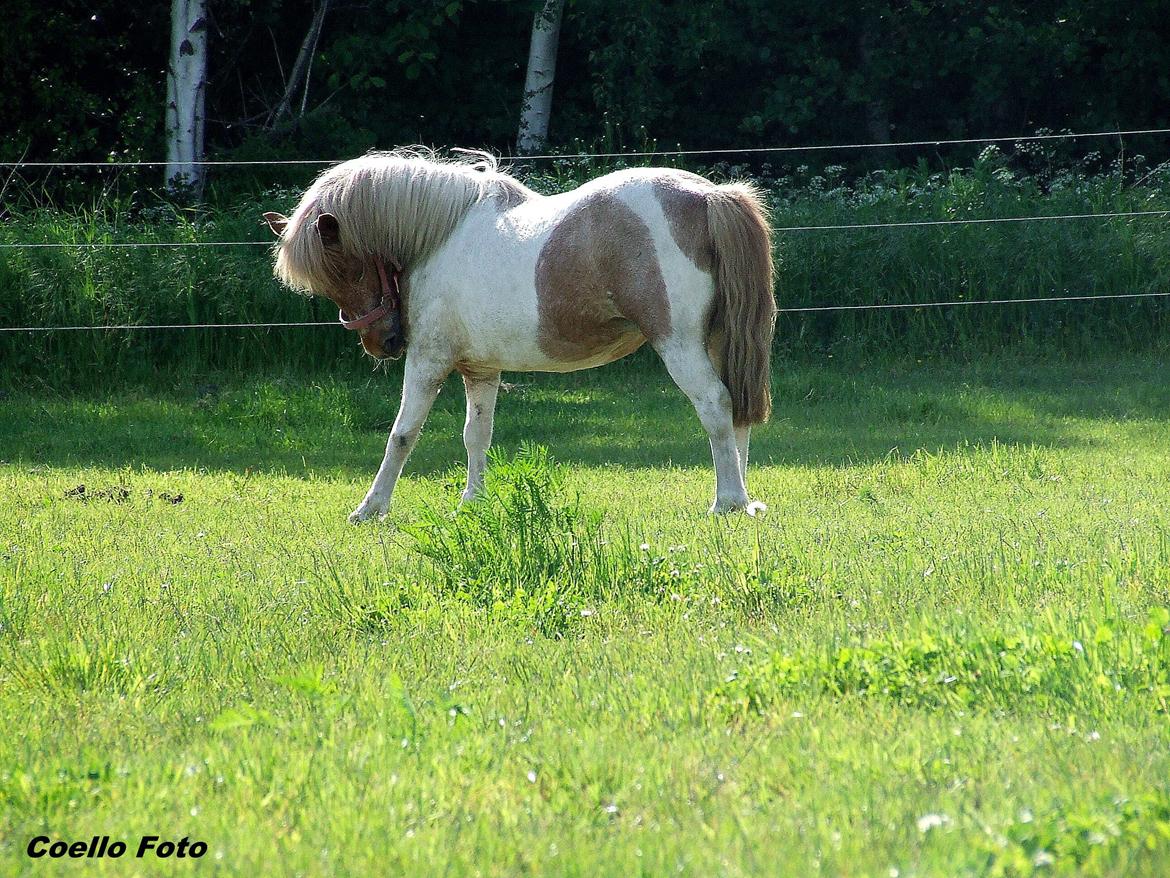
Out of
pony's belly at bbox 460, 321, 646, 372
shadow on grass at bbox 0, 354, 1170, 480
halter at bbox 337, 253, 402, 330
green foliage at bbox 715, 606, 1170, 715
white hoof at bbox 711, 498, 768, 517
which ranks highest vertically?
halter at bbox 337, 253, 402, 330

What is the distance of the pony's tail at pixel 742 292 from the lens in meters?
6.80

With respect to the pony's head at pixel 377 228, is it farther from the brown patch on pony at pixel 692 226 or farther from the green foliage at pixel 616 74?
the green foliage at pixel 616 74

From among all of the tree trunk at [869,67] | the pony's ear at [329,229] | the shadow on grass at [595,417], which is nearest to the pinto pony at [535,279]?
the pony's ear at [329,229]

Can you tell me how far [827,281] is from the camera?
44.8ft

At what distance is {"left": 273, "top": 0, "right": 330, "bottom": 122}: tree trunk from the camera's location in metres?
17.4

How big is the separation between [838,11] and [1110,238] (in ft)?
23.2

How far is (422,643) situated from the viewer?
470 centimetres

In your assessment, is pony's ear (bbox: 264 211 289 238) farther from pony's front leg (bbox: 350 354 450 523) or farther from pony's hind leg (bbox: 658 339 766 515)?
pony's hind leg (bbox: 658 339 766 515)

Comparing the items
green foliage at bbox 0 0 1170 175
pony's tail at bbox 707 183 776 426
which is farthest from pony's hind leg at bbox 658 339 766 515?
green foliage at bbox 0 0 1170 175

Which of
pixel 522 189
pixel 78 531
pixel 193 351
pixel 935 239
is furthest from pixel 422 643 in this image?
pixel 935 239

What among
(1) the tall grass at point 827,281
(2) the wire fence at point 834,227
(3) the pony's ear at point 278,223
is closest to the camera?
(3) the pony's ear at point 278,223

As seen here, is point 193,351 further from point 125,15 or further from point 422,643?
point 422,643

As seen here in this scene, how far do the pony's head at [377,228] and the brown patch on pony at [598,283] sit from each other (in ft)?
2.28

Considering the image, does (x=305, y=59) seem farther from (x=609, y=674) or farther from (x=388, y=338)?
(x=609, y=674)
